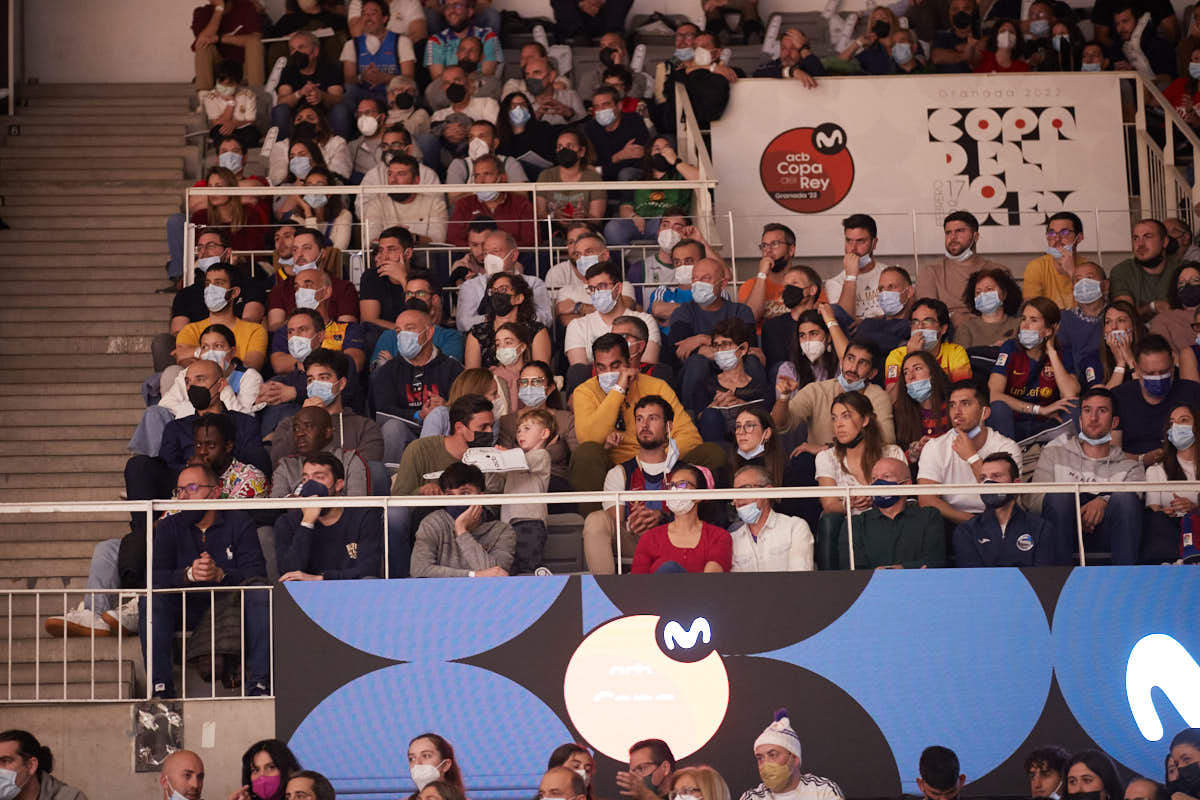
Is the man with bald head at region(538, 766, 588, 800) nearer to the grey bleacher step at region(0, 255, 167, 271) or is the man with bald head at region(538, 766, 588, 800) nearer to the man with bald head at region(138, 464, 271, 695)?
the man with bald head at region(138, 464, 271, 695)

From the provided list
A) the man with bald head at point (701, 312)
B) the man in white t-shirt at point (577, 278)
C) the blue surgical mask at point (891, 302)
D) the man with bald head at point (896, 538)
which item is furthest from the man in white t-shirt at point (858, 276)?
the man with bald head at point (896, 538)

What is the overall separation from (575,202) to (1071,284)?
3569mm

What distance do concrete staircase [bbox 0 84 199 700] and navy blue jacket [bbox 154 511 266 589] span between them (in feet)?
1.74

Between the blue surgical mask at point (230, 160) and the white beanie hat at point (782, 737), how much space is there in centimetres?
678

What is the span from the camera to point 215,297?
11.2 m

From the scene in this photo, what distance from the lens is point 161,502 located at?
8625mm

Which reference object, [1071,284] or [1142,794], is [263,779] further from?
[1071,284]

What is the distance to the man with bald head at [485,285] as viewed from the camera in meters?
11.4

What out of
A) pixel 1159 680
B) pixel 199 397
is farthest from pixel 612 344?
pixel 1159 680

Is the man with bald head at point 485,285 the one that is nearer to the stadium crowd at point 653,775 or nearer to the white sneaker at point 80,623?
the white sneaker at point 80,623

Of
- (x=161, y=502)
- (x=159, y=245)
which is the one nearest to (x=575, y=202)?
(x=159, y=245)

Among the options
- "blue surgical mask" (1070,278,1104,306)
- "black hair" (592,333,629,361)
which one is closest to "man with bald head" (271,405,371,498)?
"black hair" (592,333,629,361)

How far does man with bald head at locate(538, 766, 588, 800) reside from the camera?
7941mm

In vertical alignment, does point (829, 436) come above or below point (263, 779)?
above
